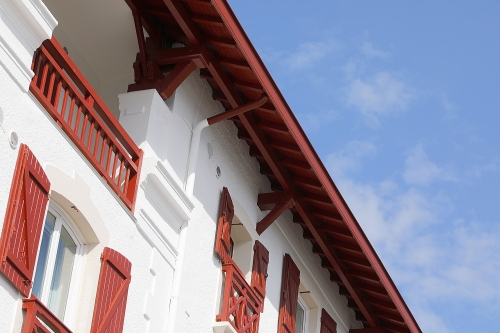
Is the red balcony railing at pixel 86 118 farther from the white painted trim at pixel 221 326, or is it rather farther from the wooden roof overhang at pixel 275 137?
the white painted trim at pixel 221 326

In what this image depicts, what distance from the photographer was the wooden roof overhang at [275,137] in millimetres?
11586

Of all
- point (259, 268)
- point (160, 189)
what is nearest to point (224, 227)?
point (259, 268)

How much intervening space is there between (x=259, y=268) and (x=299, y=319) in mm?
2545

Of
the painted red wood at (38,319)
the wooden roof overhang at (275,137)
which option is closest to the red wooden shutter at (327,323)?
the wooden roof overhang at (275,137)

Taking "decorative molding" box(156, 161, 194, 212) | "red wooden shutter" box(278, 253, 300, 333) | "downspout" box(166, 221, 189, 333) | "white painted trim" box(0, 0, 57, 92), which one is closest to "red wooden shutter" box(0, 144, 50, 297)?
"white painted trim" box(0, 0, 57, 92)

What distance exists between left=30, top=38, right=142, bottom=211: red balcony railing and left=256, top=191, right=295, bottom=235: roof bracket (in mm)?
3381

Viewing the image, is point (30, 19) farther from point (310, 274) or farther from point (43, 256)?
point (310, 274)

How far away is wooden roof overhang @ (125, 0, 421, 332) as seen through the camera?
11586mm

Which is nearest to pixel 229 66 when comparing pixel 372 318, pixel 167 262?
pixel 167 262

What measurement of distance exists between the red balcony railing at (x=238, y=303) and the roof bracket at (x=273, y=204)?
1.23 metres

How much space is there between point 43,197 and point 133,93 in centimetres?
299

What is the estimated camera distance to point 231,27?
36.8 ft

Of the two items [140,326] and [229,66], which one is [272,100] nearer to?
[229,66]

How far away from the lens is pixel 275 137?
526 inches
